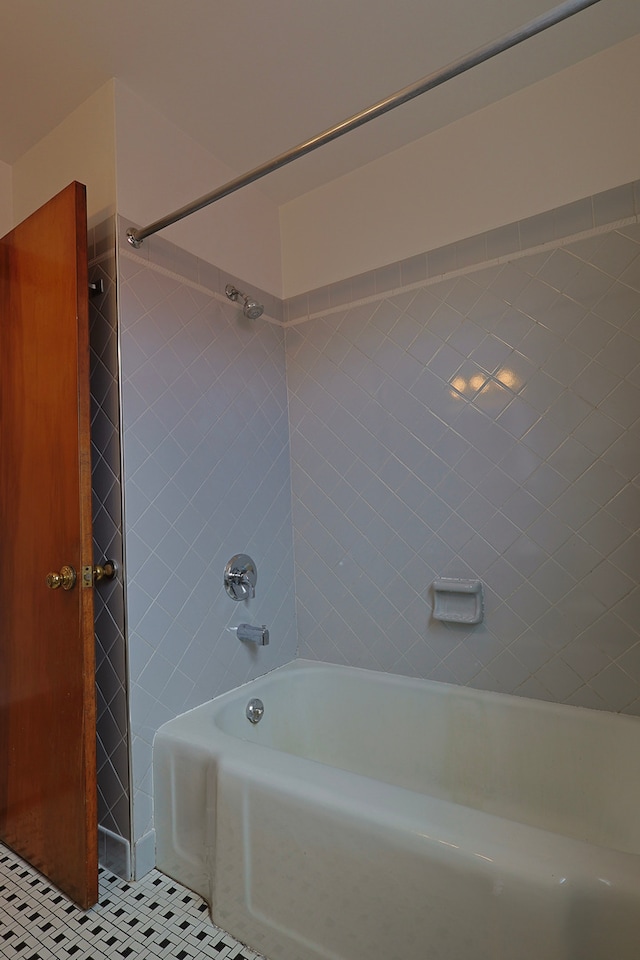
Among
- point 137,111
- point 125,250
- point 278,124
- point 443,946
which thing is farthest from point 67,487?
point 278,124

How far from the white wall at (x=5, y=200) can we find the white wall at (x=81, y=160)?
0.07 m

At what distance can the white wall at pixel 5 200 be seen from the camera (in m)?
1.91

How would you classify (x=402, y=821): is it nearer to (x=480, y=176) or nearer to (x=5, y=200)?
(x=480, y=176)

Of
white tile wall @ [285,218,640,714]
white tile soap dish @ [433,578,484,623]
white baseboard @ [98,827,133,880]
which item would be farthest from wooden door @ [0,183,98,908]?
white tile soap dish @ [433,578,484,623]

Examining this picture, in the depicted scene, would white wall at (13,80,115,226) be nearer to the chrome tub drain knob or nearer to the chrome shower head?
the chrome shower head

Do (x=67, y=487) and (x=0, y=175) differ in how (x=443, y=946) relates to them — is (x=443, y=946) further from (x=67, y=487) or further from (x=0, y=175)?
(x=0, y=175)

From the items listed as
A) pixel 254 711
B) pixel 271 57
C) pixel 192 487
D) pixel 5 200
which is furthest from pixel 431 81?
pixel 254 711

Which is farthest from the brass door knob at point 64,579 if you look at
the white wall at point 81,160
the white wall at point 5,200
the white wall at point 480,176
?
the white wall at point 480,176

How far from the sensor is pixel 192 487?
1.76m

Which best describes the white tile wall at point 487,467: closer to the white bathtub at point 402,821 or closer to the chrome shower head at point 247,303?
the white bathtub at point 402,821

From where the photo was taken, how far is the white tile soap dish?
5.66 feet

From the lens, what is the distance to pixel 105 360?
1.59 meters

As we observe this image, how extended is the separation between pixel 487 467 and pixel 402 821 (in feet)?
3.62

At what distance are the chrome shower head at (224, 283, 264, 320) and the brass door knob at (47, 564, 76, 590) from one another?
3.56 ft
